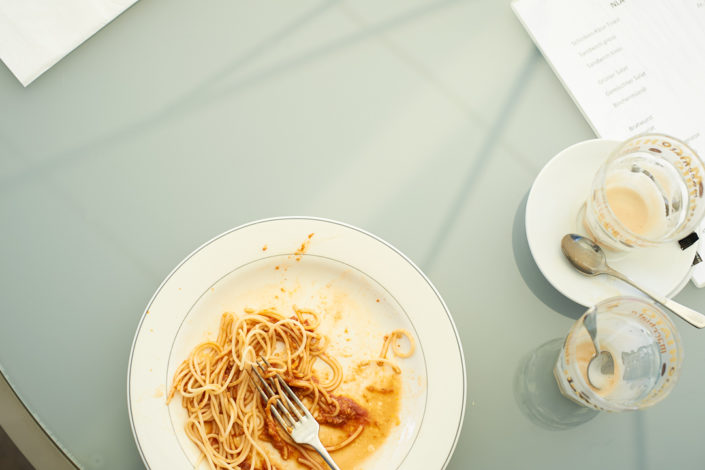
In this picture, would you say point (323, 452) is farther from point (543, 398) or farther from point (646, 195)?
point (646, 195)

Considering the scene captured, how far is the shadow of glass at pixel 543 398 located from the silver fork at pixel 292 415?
0.49 m

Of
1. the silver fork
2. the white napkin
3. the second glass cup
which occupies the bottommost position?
the second glass cup

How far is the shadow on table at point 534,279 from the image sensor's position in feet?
3.90

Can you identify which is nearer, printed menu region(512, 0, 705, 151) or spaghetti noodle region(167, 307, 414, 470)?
spaghetti noodle region(167, 307, 414, 470)

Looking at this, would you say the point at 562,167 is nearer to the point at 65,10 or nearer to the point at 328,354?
the point at 328,354

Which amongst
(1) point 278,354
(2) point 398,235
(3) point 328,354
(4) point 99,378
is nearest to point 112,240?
(4) point 99,378

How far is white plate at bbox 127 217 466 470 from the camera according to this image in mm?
1053

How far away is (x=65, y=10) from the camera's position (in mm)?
1210

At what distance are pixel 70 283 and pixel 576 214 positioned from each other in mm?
1278

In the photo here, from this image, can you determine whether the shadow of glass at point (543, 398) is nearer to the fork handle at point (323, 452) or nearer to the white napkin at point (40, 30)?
the fork handle at point (323, 452)

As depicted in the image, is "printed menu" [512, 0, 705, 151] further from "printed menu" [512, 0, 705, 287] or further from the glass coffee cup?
the glass coffee cup

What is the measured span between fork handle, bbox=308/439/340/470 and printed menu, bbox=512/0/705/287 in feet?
3.45

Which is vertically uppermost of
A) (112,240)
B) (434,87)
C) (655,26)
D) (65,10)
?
(65,10)

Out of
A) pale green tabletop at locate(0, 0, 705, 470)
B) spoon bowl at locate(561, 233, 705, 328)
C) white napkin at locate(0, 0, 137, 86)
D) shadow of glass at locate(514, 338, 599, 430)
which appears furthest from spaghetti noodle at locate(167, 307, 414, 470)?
white napkin at locate(0, 0, 137, 86)
